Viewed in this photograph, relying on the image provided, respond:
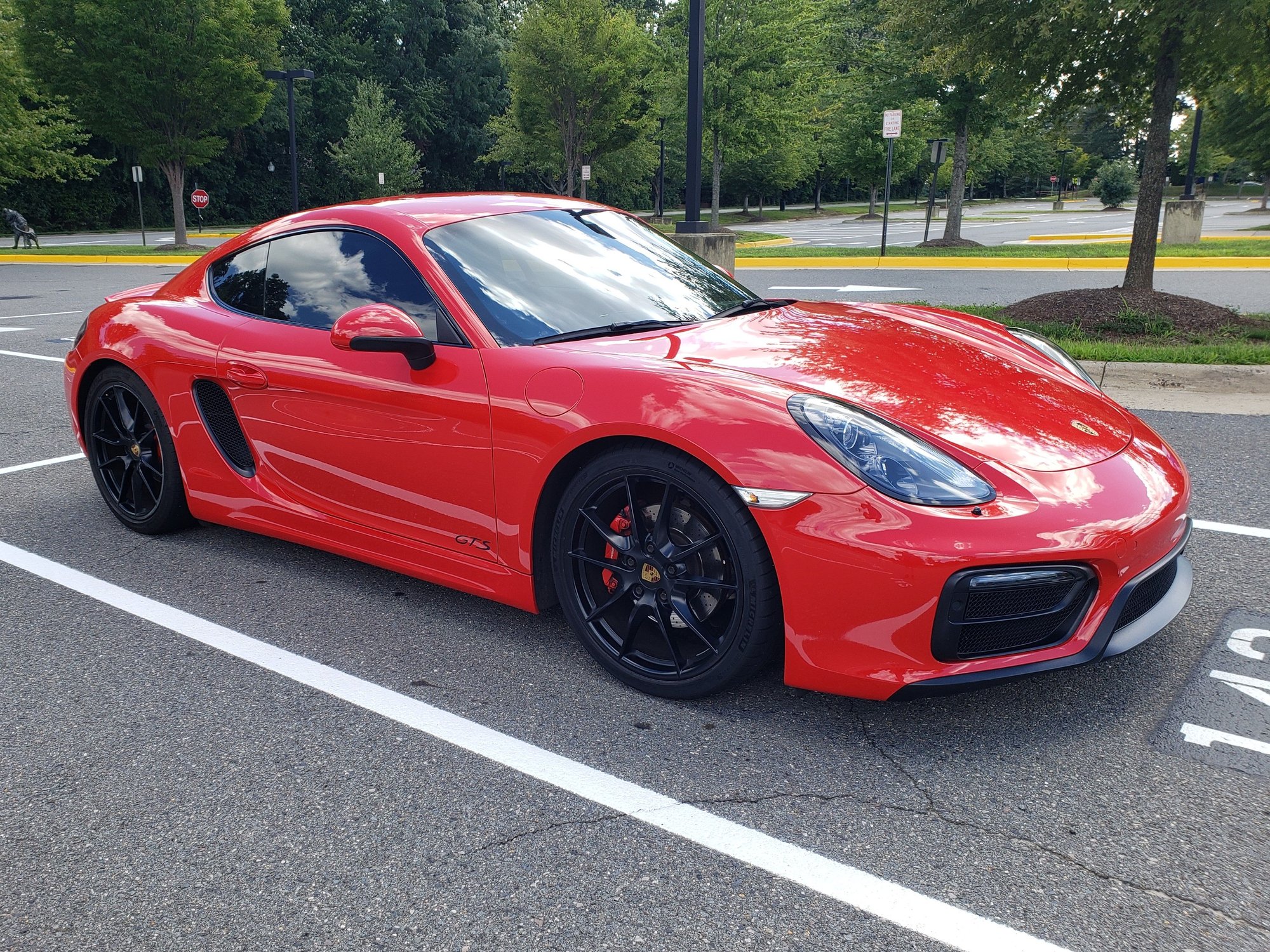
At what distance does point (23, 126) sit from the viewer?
2616 cm

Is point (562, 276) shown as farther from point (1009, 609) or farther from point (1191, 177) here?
point (1191, 177)

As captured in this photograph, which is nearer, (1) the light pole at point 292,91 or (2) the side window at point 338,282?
(2) the side window at point 338,282

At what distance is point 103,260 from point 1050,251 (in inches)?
863

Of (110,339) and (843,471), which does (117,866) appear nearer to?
(843,471)

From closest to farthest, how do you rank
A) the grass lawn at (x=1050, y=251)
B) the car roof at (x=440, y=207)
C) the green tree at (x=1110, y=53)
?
1. the car roof at (x=440, y=207)
2. the green tree at (x=1110, y=53)
3. the grass lawn at (x=1050, y=251)

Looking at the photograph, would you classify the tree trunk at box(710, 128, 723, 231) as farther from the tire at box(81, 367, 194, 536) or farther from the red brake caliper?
the red brake caliper

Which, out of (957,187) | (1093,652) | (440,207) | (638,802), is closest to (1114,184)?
(957,187)

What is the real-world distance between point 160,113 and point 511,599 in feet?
92.0

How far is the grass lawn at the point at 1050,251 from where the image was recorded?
57.9 feet

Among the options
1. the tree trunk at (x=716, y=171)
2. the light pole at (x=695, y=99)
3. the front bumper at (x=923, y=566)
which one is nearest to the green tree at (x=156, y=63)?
the tree trunk at (x=716, y=171)

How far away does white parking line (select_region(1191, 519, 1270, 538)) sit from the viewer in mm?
4184

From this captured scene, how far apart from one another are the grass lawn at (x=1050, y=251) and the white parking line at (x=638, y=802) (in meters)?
17.2

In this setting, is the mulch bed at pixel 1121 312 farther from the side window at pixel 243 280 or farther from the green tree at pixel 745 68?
the green tree at pixel 745 68

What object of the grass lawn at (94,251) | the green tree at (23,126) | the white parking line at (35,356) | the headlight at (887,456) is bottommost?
the white parking line at (35,356)
